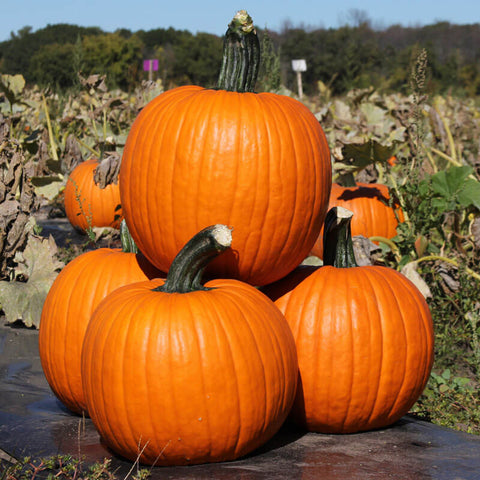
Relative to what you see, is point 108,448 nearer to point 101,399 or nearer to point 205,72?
point 101,399

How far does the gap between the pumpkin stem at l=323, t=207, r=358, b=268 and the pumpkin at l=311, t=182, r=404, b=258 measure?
6.40ft

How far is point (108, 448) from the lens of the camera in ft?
7.59

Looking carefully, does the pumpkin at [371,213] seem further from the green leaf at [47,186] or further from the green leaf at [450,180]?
the green leaf at [47,186]

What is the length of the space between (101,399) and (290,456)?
66 centimetres

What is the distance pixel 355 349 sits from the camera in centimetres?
246

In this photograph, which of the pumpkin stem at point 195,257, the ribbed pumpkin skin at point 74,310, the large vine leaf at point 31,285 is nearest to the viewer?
the pumpkin stem at point 195,257

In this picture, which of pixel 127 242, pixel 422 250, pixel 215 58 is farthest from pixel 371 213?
pixel 215 58

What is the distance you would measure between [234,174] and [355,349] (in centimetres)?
78

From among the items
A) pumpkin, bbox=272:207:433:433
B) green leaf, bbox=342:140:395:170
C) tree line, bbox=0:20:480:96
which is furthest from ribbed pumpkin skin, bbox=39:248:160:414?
tree line, bbox=0:20:480:96

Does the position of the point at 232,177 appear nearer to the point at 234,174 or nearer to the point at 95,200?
the point at 234,174

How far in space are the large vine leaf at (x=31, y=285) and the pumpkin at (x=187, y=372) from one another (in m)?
1.46

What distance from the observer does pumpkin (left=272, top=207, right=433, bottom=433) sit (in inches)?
97.0

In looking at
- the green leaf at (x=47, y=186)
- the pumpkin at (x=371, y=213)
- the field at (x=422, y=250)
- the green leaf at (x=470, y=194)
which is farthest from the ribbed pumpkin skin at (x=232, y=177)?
the green leaf at (x=47, y=186)

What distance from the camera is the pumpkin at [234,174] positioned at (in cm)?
243
